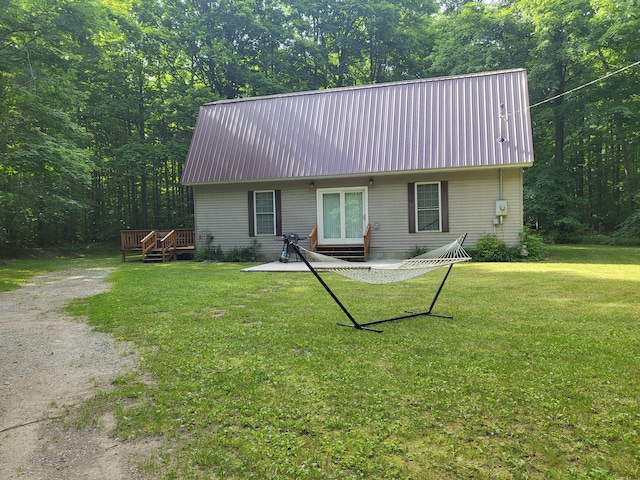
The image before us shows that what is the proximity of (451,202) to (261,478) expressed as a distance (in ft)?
35.5

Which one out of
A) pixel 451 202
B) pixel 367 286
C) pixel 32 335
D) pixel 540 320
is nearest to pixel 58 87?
pixel 32 335

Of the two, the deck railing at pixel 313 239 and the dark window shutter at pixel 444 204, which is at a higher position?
the dark window shutter at pixel 444 204

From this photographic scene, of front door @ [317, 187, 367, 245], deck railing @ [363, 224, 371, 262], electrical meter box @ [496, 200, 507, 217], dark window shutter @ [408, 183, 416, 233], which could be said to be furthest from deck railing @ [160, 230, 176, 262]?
electrical meter box @ [496, 200, 507, 217]

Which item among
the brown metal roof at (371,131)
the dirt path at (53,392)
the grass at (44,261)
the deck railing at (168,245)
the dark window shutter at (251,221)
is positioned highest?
the brown metal roof at (371,131)

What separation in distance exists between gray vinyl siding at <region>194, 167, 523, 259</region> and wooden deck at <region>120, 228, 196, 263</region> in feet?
2.77

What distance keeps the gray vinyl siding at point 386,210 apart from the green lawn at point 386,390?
20.1 feet

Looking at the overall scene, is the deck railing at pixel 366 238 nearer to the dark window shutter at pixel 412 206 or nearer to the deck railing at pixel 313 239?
the dark window shutter at pixel 412 206

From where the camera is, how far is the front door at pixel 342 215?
12422 mm

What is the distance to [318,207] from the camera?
12.6 m

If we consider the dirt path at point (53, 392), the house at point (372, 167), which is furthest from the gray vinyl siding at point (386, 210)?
the dirt path at point (53, 392)

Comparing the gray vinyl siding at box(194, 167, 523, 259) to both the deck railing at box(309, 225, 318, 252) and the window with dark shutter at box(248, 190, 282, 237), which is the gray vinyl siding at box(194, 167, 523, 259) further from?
the deck railing at box(309, 225, 318, 252)

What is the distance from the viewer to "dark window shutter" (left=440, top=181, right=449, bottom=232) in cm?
1179

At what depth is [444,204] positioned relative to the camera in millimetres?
11820

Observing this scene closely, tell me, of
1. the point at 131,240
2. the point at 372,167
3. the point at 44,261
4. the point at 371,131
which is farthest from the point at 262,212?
the point at 44,261
